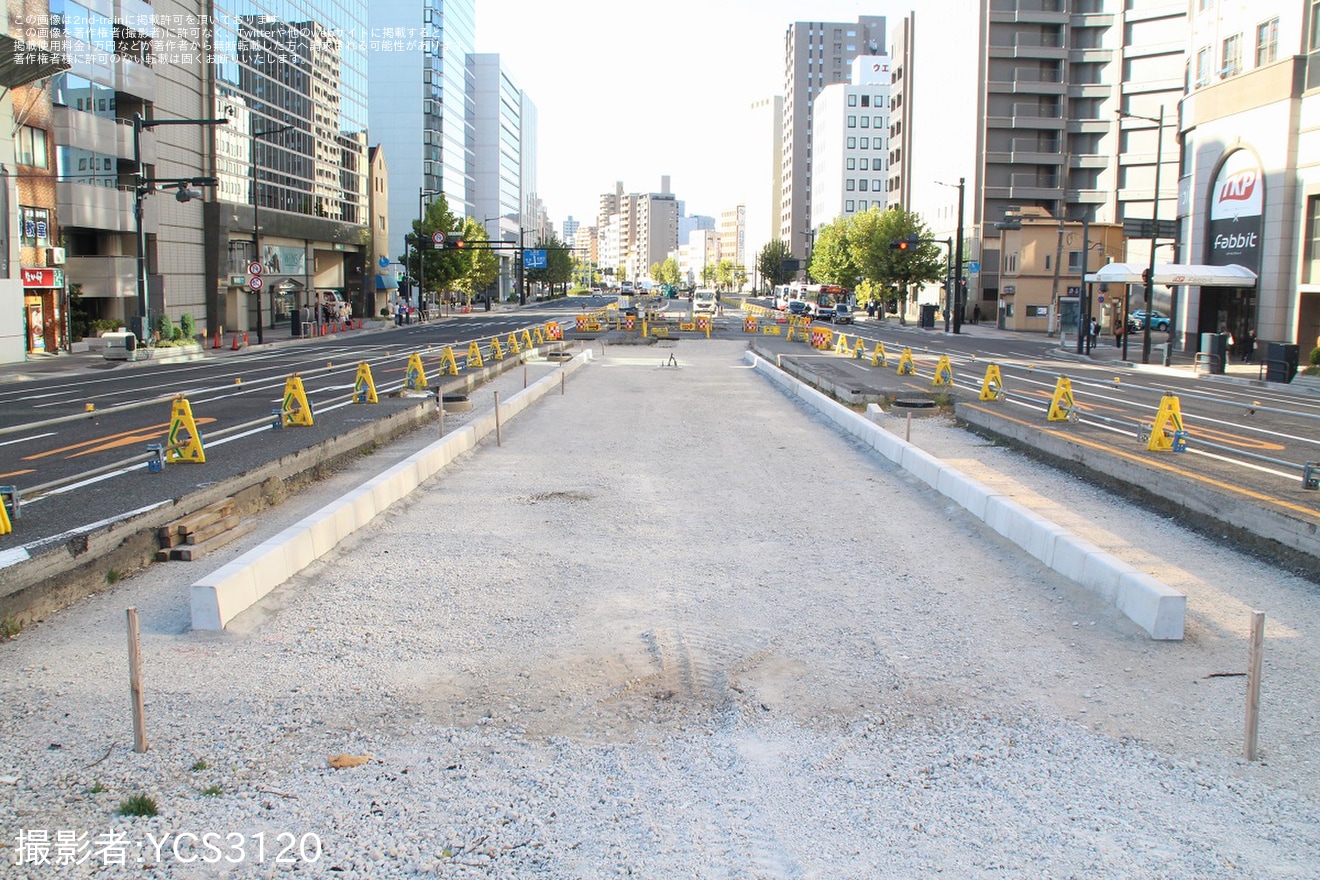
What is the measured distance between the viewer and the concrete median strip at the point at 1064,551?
8.62 metres

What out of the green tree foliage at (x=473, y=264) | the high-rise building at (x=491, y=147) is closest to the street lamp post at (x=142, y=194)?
the green tree foliage at (x=473, y=264)

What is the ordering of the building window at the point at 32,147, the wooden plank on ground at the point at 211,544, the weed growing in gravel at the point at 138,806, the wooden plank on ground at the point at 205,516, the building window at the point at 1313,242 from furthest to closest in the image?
the building window at the point at 32,147, the building window at the point at 1313,242, the wooden plank on ground at the point at 205,516, the wooden plank on ground at the point at 211,544, the weed growing in gravel at the point at 138,806

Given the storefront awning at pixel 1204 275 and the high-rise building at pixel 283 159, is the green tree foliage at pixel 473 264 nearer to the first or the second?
the high-rise building at pixel 283 159

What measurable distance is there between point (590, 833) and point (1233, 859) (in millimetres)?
3321

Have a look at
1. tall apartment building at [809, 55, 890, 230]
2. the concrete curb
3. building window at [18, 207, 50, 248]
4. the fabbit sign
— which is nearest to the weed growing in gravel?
the concrete curb

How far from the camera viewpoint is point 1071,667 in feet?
26.5

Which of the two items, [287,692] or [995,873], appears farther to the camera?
[287,692]

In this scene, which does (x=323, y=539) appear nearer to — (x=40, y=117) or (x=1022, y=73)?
(x=40, y=117)

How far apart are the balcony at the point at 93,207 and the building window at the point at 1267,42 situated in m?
50.9

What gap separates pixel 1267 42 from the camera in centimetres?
4378

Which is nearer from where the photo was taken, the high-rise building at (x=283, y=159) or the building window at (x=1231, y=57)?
the building window at (x=1231, y=57)

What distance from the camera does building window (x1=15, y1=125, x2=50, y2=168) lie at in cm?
4228

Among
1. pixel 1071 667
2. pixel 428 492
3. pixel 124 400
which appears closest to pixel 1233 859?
pixel 1071 667

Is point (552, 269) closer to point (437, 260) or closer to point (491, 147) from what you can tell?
point (491, 147)
